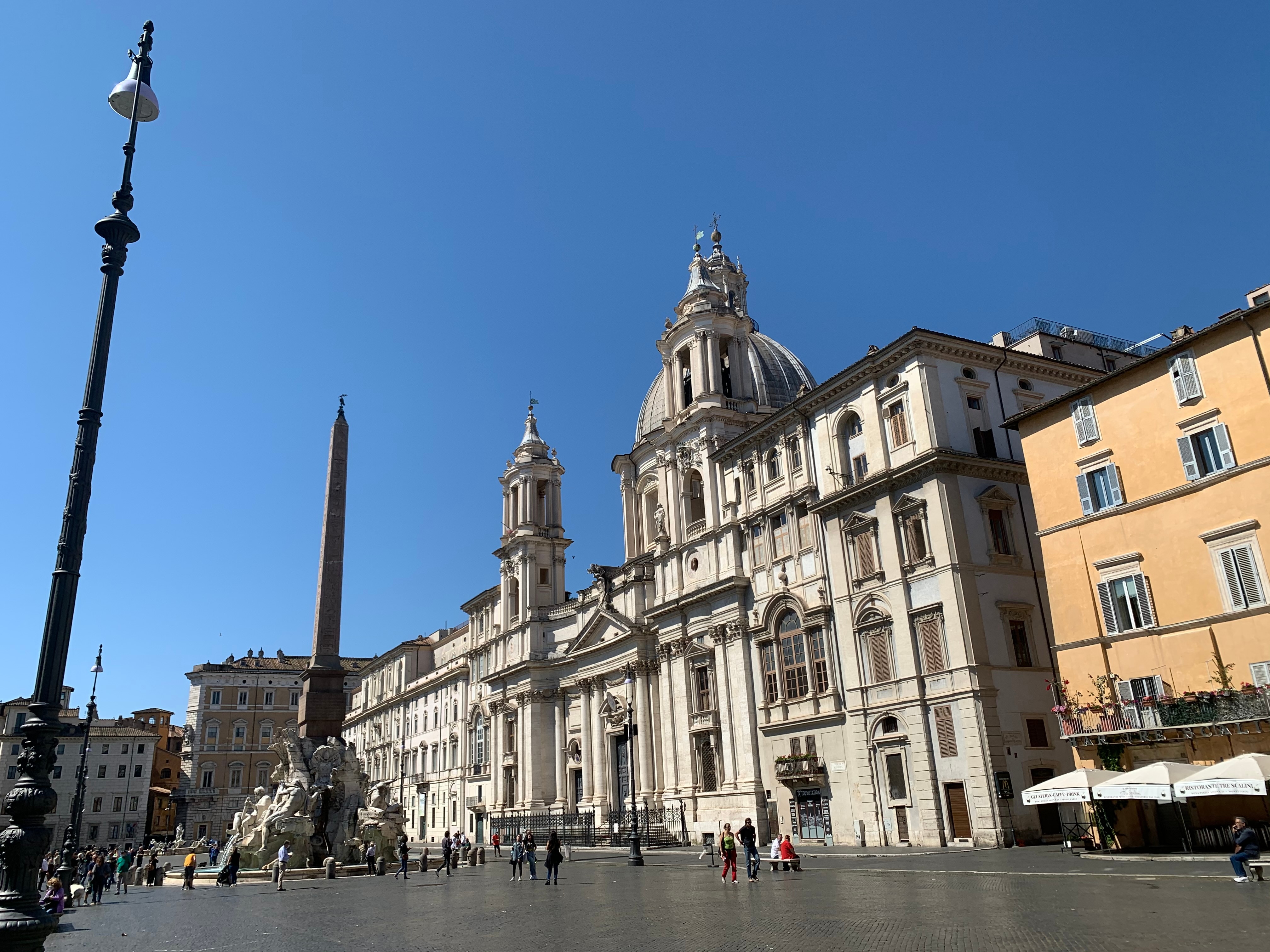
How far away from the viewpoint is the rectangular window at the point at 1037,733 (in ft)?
96.5

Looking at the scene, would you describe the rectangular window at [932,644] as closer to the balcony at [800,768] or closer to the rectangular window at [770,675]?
the balcony at [800,768]

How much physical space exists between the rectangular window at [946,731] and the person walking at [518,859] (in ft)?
44.6

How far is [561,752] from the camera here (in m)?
56.7

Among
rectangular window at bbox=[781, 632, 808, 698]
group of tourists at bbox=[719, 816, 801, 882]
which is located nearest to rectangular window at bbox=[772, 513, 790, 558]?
rectangular window at bbox=[781, 632, 808, 698]

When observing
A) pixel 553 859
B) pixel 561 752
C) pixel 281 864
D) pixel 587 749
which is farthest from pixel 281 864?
pixel 561 752

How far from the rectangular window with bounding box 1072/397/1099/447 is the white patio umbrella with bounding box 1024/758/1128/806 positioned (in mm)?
9108

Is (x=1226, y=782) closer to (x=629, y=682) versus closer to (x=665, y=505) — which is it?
(x=629, y=682)

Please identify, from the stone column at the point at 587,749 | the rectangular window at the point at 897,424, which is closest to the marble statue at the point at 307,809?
the stone column at the point at 587,749

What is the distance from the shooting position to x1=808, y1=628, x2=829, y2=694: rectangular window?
35.2m

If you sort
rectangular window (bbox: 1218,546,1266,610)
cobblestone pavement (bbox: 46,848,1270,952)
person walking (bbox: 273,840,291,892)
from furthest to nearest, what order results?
person walking (bbox: 273,840,291,892) < rectangular window (bbox: 1218,546,1266,610) < cobblestone pavement (bbox: 46,848,1270,952)

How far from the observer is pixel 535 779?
188 feet

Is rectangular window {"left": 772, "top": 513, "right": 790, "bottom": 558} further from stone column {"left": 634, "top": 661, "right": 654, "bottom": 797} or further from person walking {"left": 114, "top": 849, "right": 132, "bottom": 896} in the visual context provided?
person walking {"left": 114, "top": 849, "right": 132, "bottom": 896}

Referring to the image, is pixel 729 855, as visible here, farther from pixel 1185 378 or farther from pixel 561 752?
pixel 561 752

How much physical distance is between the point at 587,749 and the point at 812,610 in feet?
75.5
